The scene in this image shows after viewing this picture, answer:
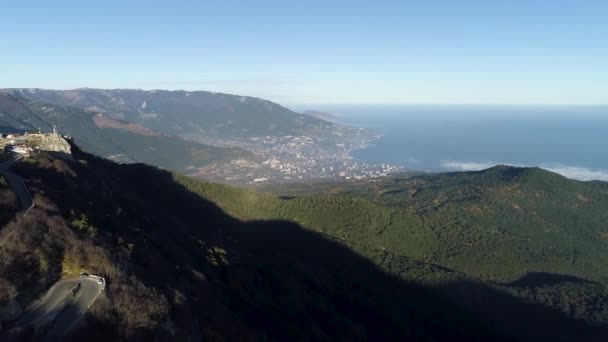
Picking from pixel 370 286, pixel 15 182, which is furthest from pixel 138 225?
pixel 370 286

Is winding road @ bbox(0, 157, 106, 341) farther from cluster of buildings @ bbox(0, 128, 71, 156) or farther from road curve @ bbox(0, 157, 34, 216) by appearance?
cluster of buildings @ bbox(0, 128, 71, 156)

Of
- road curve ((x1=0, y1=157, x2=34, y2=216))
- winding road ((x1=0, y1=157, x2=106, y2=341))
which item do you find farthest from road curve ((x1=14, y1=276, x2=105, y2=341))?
road curve ((x1=0, y1=157, x2=34, y2=216))

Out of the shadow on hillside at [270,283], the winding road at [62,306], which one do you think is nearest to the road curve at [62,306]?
the winding road at [62,306]

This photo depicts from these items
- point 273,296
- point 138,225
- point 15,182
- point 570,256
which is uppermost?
point 15,182

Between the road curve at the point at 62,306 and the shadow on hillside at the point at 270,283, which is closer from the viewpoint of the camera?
the road curve at the point at 62,306

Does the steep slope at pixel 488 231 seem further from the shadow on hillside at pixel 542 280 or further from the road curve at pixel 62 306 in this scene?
the road curve at pixel 62 306

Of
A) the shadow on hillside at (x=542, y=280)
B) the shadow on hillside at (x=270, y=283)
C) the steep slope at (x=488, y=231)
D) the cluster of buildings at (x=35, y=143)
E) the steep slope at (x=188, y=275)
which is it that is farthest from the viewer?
the shadow on hillside at (x=542, y=280)

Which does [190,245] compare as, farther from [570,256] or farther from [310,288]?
[570,256]
